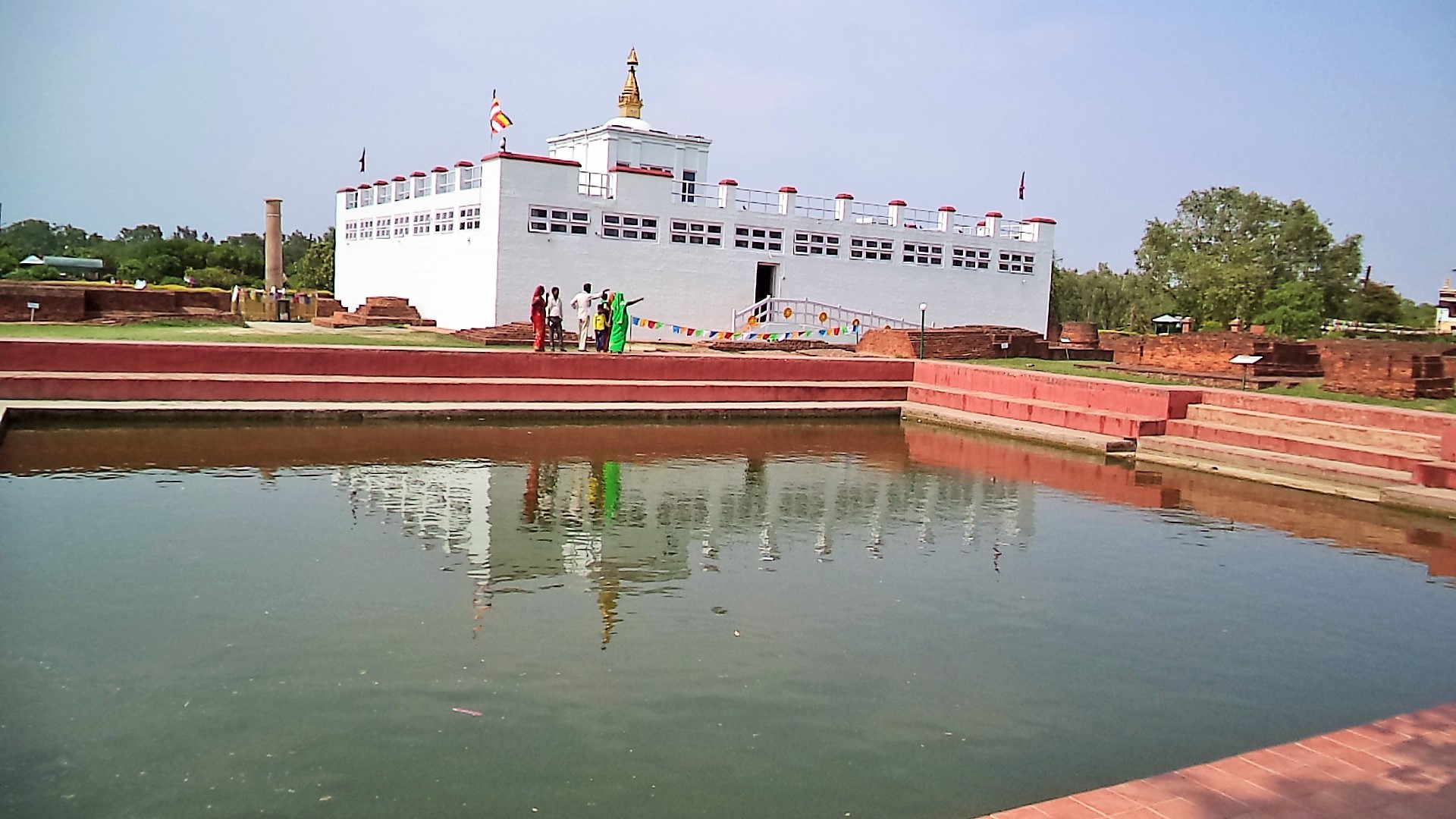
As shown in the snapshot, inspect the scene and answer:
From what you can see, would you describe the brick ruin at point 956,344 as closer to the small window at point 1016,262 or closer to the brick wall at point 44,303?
the small window at point 1016,262

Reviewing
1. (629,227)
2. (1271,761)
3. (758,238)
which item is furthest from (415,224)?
(1271,761)

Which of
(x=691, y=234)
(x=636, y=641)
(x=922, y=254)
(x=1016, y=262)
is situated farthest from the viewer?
(x=1016, y=262)

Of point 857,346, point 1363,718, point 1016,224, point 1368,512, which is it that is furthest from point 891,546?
point 1016,224

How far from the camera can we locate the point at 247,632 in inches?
230

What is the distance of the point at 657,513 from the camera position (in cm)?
944

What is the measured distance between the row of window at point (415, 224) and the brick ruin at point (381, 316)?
2127mm

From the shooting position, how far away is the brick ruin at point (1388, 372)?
52.4 feet

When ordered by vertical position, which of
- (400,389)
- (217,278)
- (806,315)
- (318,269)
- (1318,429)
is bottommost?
(400,389)

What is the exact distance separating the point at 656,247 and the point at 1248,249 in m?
35.7

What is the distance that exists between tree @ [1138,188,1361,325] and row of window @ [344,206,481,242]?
35333 millimetres

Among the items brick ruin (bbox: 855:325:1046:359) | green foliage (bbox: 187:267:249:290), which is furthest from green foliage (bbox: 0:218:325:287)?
brick ruin (bbox: 855:325:1046:359)

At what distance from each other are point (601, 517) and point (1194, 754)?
524 cm

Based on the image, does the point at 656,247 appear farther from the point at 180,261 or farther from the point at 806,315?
the point at 180,261

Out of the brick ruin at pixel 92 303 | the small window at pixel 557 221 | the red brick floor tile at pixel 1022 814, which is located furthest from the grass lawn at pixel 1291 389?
the brick ruin at pixel 92 303
